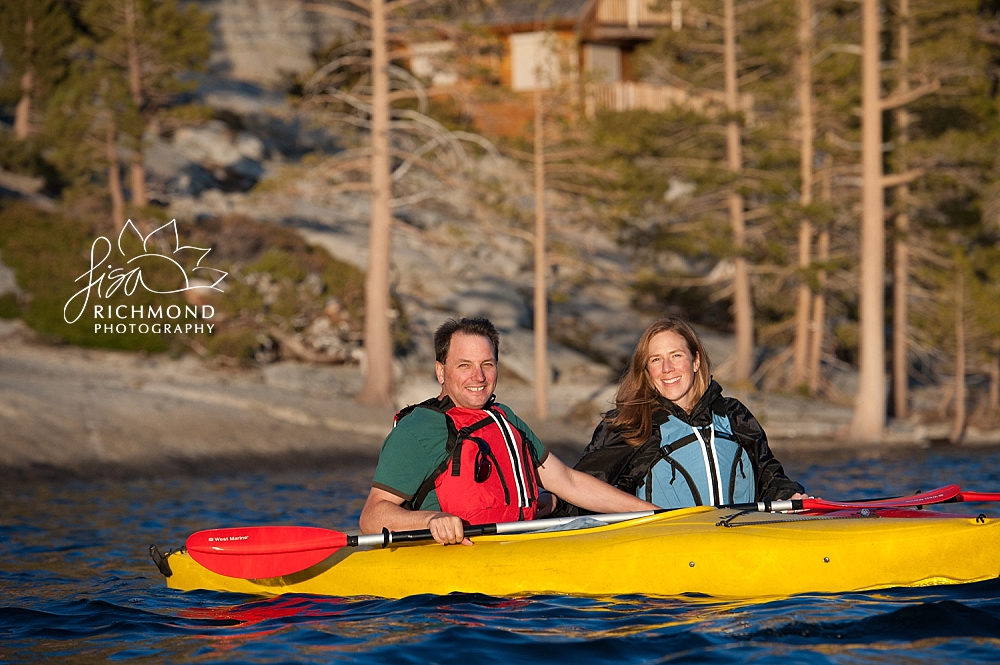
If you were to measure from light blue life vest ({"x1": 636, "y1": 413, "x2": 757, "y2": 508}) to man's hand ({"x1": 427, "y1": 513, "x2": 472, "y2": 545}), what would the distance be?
1170 millimetres

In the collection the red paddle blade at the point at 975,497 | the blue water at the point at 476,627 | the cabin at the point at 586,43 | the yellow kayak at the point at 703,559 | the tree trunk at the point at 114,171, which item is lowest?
the blue water at the point at 476,627

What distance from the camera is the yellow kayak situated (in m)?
4.95

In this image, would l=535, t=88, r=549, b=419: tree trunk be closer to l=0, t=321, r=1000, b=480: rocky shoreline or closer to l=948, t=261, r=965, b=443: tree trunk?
l=0, t=321, r=1000, b=480: rocky shoreline

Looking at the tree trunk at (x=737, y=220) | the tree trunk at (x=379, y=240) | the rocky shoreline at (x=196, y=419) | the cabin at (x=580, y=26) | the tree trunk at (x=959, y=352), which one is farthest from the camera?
the cabin at (x=580, y=26)

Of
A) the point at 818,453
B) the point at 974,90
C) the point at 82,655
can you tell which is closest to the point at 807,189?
the point at 974,90

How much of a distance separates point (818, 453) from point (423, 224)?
12449 millimetres

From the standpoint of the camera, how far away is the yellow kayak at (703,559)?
Result: 495cm

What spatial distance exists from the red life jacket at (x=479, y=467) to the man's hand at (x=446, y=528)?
256 millimetres

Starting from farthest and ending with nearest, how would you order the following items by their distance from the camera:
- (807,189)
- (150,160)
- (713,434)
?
(150,160)
(807,189)
(713,434)

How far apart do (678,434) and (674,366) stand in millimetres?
325

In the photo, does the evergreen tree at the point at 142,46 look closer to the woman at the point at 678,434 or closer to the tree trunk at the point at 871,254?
the tree trunk at the point at 871,254

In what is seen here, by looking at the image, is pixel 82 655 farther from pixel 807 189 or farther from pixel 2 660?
pixel 807 189

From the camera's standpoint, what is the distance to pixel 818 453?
1669 cm

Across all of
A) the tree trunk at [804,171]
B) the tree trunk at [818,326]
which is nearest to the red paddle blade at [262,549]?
the tree trunk at [804,171]
